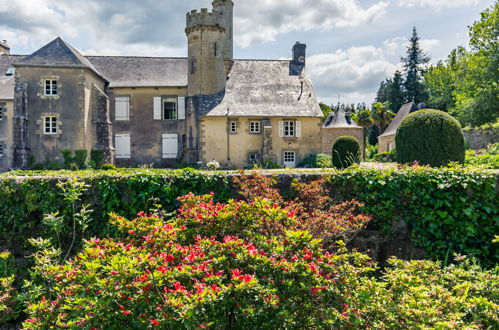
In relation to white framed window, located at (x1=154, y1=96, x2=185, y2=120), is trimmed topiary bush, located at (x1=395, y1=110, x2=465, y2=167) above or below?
below

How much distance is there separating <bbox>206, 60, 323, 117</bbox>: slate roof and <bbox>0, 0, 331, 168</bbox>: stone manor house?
7cm

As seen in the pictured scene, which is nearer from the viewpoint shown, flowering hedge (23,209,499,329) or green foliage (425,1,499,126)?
flowering hedge (23,209,499,329)

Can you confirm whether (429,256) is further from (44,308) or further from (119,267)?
(44,308)

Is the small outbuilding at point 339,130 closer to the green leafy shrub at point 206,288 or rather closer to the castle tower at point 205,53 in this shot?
the castle tower at point 205,53

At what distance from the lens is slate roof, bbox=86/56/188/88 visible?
25.4m

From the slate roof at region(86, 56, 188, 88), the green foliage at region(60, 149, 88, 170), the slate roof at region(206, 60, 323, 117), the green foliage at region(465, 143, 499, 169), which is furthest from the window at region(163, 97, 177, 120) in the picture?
the green foliage at region(465, 143, 499, 169)

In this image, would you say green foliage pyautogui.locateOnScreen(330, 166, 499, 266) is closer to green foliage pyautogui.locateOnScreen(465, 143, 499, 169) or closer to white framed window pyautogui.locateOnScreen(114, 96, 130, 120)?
green foliage pyautogui.locateOnScreen(465, 143, 499, 169)

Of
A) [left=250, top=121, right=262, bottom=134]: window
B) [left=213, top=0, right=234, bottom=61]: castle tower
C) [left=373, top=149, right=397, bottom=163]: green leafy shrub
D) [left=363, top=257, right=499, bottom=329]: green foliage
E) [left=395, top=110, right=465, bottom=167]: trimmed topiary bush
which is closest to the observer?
[left=363, top=257, right=499, bottom=329]: green foliage

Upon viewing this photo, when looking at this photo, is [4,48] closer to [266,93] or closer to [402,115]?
[266,93]

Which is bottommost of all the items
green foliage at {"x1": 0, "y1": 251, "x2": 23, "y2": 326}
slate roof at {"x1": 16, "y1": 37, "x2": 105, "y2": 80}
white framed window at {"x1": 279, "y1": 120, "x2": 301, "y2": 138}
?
green foliage at {"x1": 0, "y1": 251, "x2": 23, "y2": 326}

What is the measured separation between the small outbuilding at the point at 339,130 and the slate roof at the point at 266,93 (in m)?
6.95

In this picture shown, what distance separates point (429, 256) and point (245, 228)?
124 inches

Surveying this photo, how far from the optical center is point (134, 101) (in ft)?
82.9

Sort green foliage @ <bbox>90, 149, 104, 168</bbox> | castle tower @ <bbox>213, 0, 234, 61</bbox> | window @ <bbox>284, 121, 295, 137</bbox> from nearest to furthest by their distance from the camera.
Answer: green foliage @ <bbox>90, 149, 104, 168</bbox>, window @ <bbox>284, 121, 295, 137</bbox>, castle tower @ <bbox>213, 0, 234, 61</bbox>
